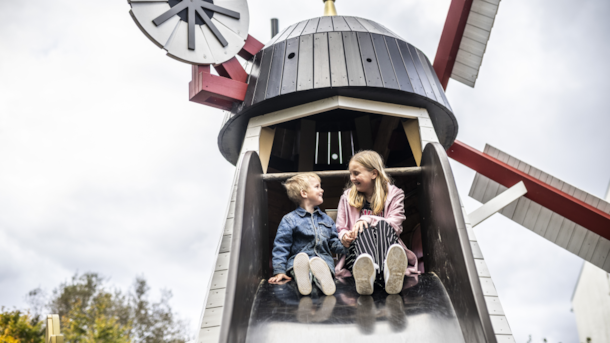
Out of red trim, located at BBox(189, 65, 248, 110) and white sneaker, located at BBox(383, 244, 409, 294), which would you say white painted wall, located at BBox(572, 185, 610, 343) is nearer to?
red trim, located at BBox(189, 65, 248, 110)

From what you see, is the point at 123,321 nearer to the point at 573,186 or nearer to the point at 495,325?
the point at 573,186

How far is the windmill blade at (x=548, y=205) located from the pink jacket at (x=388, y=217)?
3.08 metres

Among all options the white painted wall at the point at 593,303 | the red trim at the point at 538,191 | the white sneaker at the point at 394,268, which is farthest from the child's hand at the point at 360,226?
the white painted wall at the point at 593,303

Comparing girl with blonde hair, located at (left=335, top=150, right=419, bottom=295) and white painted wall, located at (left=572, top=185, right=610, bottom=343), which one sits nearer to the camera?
girl with blonde hair, located at (left=335, top=150, right=419, bottom=295)

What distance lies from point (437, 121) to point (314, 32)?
1438 millimetres

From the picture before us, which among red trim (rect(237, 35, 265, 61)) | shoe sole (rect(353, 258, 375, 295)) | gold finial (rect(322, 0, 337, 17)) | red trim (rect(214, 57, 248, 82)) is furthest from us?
gold finial (rect(322, 0, 337, 17))

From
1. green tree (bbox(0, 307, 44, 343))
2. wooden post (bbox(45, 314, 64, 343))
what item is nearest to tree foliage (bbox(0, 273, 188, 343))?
green tree (bbox(0, 307, 44, 343))

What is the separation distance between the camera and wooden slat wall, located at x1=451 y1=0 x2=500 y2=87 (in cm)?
510

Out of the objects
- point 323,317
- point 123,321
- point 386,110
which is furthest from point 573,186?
point 123,321

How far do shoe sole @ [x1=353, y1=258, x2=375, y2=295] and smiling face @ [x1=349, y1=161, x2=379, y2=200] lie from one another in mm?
968

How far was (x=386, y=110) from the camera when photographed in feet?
13.4

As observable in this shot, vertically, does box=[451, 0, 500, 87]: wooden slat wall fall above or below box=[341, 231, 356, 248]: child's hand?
above

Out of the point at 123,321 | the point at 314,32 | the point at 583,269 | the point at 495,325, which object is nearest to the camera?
the point at 495,325

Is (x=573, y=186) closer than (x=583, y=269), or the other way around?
(x=573, y=186)
